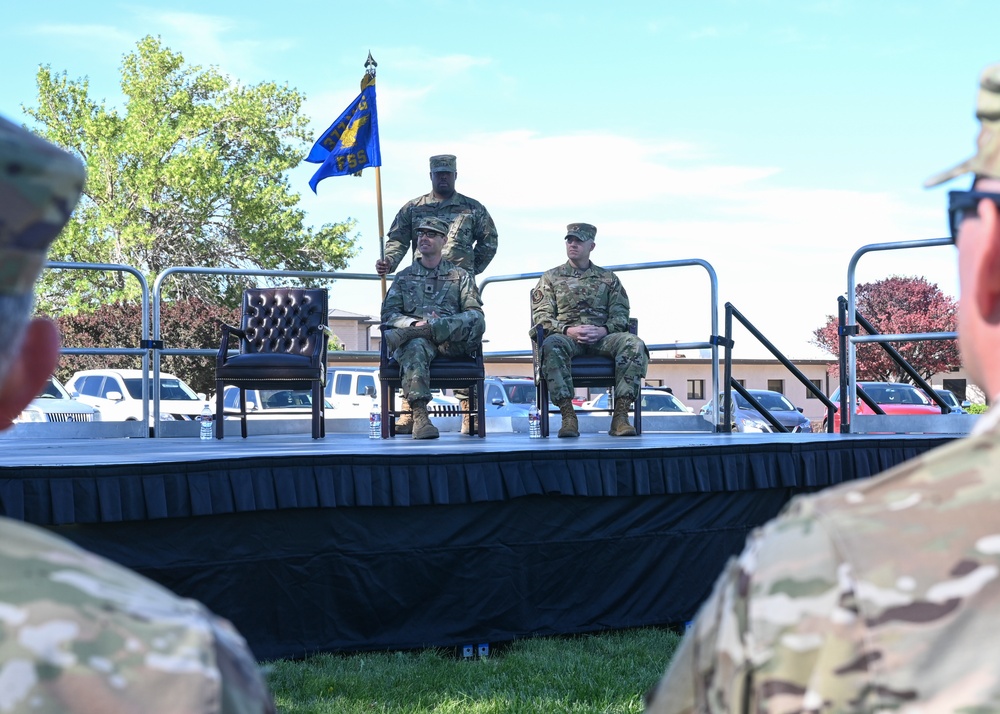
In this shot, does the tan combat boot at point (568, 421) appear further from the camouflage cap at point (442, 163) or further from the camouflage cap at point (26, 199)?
the camouflage cap at point (26, 199)

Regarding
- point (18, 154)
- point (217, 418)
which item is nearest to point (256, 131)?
point (217, 418)

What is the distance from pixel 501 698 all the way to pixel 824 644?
3391mm

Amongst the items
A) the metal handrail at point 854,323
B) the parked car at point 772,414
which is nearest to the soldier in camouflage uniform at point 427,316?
the metal handrail at point 854,323

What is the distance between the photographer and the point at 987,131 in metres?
0.75

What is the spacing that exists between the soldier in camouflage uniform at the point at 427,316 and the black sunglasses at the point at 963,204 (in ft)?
19.0

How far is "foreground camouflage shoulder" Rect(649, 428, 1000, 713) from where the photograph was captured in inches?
26.7

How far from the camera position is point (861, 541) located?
69cm

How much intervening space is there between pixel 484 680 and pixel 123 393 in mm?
13914

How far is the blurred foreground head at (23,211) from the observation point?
26.0 inches

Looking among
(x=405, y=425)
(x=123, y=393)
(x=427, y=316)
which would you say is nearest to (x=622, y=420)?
(x=427, y=316)

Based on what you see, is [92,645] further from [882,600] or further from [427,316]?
[427,316]

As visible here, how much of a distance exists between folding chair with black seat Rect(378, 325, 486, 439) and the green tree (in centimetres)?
1812

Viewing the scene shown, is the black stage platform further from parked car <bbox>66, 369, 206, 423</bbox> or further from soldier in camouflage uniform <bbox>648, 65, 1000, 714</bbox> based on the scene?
parked car <bbox>66, 369, 206, 423</bbox>

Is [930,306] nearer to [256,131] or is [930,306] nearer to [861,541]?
[256,131]
